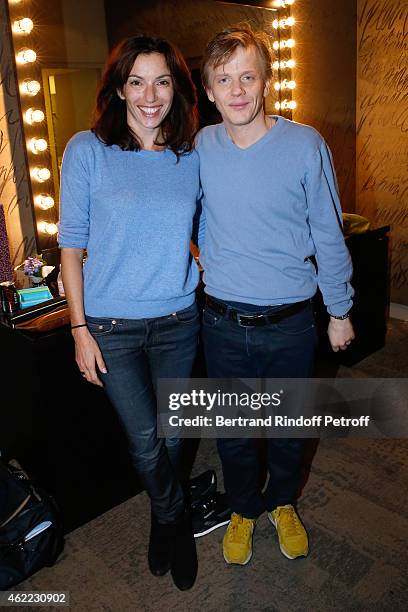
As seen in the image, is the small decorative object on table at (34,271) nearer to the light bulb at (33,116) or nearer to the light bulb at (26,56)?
the light bulb at (33,116)

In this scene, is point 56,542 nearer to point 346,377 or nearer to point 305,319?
point 305,319

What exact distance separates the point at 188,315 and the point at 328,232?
0.39 meters

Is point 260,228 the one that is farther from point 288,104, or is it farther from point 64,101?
point 288,104

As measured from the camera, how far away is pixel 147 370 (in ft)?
4.67

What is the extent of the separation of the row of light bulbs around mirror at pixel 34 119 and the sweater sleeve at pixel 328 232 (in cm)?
118

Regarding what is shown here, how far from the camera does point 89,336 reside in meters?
1.32

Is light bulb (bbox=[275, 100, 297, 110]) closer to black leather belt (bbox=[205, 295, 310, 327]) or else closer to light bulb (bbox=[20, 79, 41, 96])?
light bulb (bbox=[20, 79, 41, 96])

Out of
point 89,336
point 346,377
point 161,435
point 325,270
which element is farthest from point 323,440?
point 89,336

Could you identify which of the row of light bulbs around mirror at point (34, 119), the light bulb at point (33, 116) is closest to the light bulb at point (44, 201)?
the row of light bulbs around mirror at point (34, 119)

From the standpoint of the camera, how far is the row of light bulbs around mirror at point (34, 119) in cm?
195

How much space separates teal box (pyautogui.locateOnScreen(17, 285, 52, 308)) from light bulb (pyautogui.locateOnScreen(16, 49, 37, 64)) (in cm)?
81

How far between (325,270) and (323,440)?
978 mm

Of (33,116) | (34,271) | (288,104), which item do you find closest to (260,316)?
(34,271)

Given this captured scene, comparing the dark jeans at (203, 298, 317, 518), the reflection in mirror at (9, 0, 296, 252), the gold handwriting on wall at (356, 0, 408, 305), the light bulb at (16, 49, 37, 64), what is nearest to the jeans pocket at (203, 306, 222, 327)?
the dark jeans at (203, 298, 317, 518)
